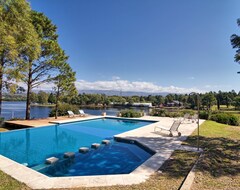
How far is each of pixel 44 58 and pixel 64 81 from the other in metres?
2.35

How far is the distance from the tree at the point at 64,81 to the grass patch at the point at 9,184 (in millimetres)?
11052

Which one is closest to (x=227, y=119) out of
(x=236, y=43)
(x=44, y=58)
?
(x=236, y=43)

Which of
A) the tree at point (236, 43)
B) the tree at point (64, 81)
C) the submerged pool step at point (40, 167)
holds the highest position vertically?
the tree at point (236, 43)

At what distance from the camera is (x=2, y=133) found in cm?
962

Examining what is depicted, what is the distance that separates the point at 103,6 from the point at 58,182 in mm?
13594

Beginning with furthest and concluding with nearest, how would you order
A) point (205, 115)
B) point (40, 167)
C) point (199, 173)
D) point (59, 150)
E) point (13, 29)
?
point (205, 115), point (59, 150), point (13, 29), point (40, 167), point (199, 173)

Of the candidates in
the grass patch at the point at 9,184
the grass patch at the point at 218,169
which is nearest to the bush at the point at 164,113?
the grass patch at the point at 218,169

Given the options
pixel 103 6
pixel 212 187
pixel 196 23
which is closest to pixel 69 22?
pixel 103 6

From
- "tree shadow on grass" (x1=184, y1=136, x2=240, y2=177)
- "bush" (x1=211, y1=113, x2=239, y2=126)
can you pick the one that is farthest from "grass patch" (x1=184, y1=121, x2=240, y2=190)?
"bush" (x1=211, y1=113, x2=239, y2=126)

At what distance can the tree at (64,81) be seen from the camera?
14486mm

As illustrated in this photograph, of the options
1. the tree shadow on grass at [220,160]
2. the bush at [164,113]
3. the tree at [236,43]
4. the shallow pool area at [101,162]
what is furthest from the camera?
the bush at [164,113]

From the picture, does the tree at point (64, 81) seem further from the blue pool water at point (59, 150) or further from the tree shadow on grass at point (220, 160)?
the tree shadow on grass at point (220, 160)

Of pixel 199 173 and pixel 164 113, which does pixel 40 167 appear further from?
pixel 164 113

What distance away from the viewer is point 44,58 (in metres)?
13.7
